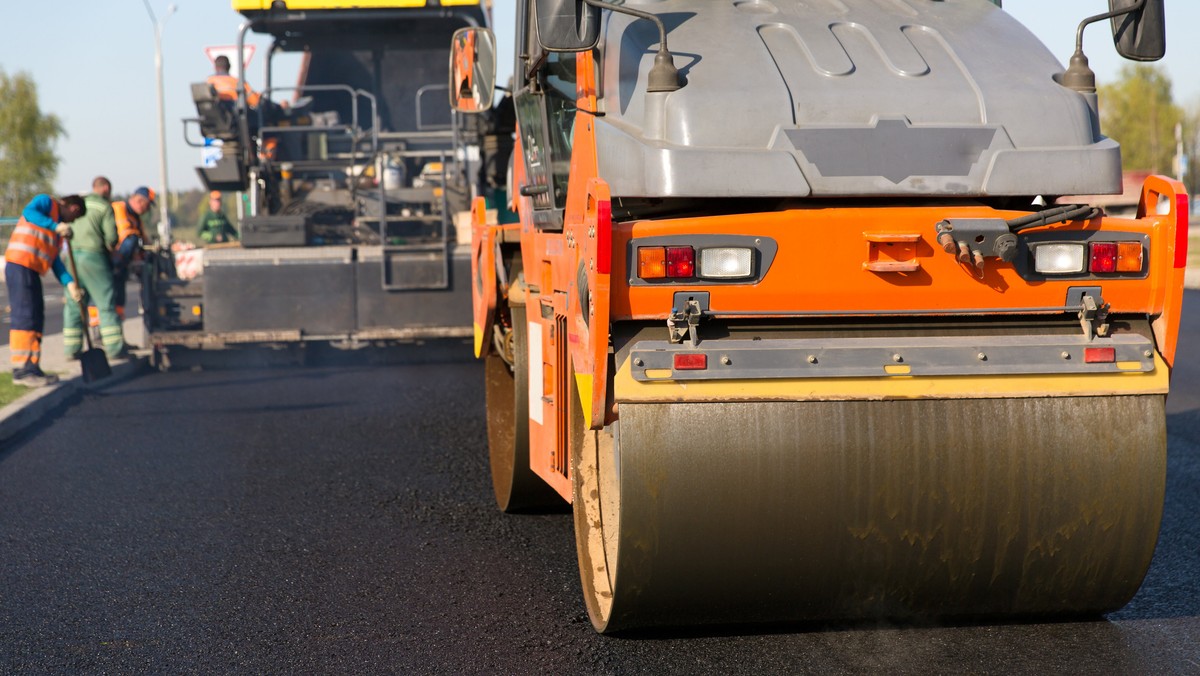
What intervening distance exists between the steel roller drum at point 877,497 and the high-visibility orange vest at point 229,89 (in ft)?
30.4

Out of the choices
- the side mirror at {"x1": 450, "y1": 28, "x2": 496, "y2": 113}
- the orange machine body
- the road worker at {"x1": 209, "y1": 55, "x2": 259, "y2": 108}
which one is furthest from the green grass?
the orange machine body

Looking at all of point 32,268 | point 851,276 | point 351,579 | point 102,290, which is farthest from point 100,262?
point 851,276

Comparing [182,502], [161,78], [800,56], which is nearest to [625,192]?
[800,56]

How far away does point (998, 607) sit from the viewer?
395cm

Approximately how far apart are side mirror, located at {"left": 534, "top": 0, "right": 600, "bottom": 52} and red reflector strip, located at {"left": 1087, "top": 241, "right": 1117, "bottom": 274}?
1515 mm

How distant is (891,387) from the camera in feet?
12.2

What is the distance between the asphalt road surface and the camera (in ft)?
13.2

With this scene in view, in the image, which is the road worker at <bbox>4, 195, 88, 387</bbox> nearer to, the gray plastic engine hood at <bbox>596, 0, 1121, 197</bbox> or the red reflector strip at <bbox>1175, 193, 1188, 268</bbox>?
the gray plastic engine hood at <bbox>596, 0, 1121, 197</bbox>

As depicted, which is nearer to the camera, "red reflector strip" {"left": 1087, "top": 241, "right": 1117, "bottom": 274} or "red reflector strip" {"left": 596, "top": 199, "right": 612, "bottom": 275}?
"red reflector strip" {"left": 596, "top": 199, "right": 612, "bottom": 275}

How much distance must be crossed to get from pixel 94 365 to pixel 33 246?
1072 mm

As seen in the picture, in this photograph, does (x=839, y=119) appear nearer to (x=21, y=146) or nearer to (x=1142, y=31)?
(x=1142, y=31)

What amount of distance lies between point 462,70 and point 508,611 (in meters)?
2.43

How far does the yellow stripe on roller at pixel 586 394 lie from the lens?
383 cm

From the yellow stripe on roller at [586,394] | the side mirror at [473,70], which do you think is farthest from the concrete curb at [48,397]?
the yellow stripe on roller at [586,394]
